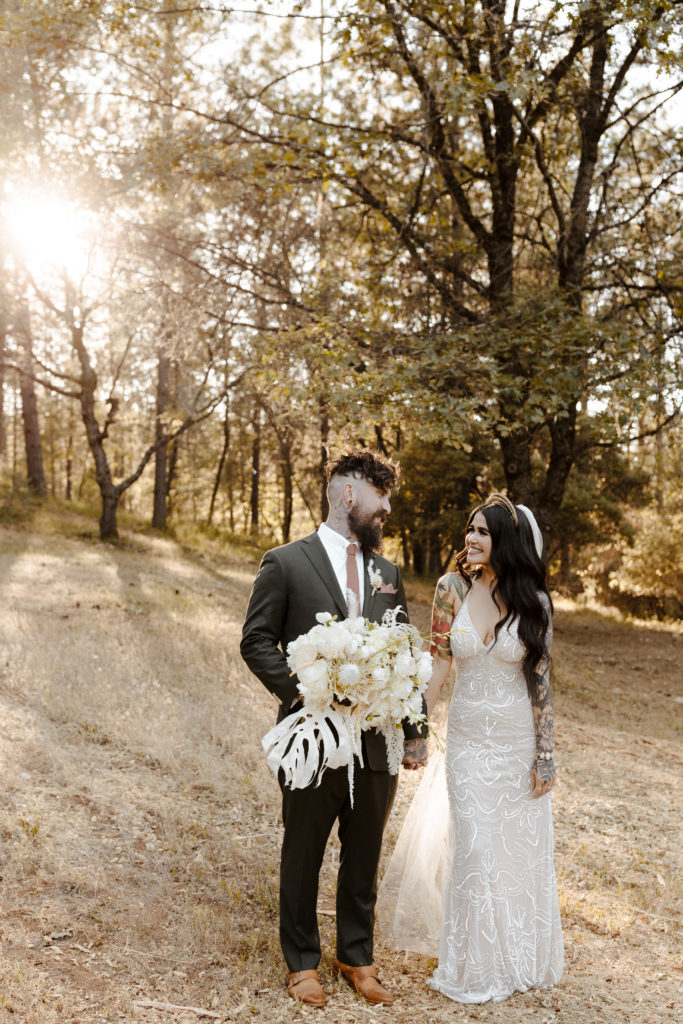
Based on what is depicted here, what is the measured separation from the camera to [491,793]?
13.0 ft

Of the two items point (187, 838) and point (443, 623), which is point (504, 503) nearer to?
point (443, 623)

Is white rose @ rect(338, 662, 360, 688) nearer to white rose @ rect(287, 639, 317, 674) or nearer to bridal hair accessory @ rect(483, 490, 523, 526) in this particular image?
white rose @ rect(287, 639, 317, 674)

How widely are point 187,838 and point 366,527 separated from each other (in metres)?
2.84

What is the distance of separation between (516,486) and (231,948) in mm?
8258

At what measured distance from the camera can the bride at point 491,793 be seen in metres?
3.84

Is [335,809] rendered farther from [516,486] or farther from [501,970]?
[516,486]

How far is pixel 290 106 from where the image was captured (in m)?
9.91

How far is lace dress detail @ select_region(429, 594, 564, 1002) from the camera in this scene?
3.82 m

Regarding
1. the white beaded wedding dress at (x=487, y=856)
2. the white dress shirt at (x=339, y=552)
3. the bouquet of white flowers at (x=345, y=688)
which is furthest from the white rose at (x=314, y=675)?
the white beaded wedding dress at (x=487, y=856)

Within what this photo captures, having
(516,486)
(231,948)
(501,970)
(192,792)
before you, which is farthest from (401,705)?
(516,486)

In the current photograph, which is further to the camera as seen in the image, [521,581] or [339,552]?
[521,581]

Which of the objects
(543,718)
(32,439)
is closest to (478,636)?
(543,718)

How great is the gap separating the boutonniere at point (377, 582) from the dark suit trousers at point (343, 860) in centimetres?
78

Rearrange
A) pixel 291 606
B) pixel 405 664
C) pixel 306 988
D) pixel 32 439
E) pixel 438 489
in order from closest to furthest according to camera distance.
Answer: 1. pixel 405 664
2. pixel 306 988
3. pixel 291 606
4. pixel 438 489
5. pixel 32 439
